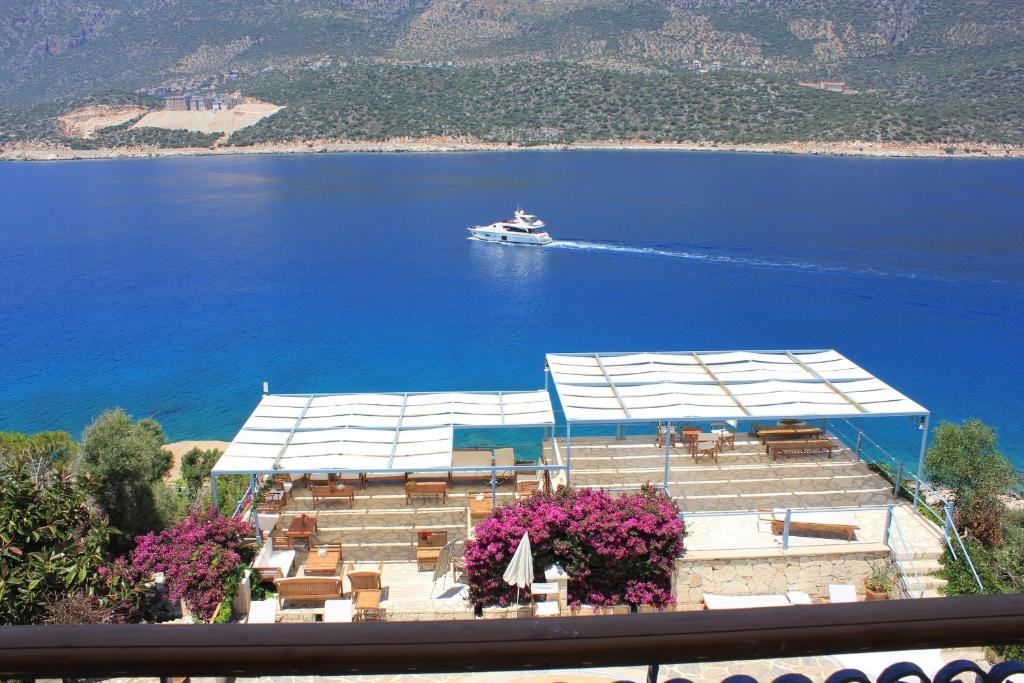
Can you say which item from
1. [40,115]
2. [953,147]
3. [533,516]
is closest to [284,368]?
[533,516]

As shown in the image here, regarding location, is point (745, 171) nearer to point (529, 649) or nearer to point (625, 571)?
point (625, 571)

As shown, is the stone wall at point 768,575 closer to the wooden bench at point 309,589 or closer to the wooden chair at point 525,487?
the wooden chair at point 525,487

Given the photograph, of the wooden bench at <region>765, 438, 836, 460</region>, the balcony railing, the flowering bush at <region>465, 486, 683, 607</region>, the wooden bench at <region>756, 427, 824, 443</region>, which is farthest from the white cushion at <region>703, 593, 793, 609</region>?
the balcony railing

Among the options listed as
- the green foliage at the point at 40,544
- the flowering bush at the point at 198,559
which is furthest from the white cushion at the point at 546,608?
the green foliage at the point at 40,544

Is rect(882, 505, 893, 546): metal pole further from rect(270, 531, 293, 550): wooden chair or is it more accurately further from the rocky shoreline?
the rocky shoreline

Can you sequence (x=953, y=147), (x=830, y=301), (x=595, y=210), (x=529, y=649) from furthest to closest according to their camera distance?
(x=953, y=147) → (x=595, y=210) → (x=830, y=301) → (x=529, y=649)

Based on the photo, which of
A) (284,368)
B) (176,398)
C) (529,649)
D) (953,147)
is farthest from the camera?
(953,147)
